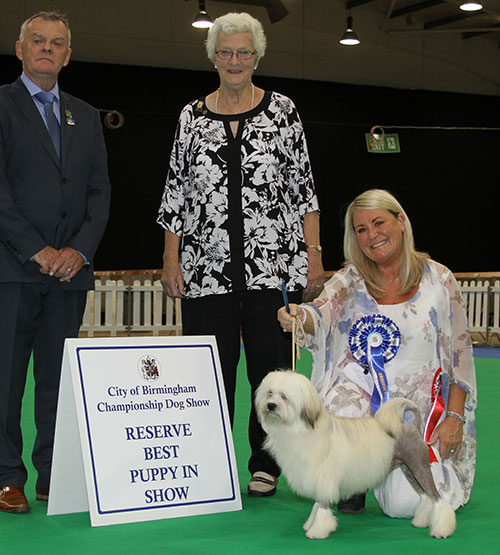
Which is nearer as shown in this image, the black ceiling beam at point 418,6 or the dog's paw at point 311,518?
the dog's paw at point 311,518

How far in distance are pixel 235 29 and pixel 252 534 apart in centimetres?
167

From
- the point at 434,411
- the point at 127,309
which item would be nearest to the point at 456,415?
the point at 434,411

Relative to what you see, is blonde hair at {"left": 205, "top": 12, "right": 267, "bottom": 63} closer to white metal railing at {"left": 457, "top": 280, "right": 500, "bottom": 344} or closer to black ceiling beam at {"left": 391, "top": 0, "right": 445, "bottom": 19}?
white metal railing at {"left": 457, "top": 280, "right": 500, "bottom": 344}

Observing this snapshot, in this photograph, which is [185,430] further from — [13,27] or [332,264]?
[332,264]

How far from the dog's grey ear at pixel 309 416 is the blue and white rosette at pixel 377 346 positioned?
1.68 ft

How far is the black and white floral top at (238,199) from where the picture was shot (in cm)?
280

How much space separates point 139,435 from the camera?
102 inches

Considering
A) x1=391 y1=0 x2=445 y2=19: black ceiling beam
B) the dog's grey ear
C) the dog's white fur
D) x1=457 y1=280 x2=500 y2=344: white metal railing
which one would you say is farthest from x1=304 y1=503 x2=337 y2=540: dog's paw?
x1=391 y1=0 x2=445 y2=19: black ceiling beam

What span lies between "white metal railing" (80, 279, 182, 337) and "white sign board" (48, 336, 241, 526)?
6187 millimetres

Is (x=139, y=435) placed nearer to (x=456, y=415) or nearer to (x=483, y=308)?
(x=456, y=415)

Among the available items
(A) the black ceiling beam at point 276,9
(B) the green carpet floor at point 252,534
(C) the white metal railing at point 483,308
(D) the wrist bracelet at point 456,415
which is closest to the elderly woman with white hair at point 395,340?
(D) the wrist bracelet at point 456,415

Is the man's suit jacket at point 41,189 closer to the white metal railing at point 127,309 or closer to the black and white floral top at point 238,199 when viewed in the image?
the black and white floral top at point 238,199

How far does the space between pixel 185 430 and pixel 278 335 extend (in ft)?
1.55

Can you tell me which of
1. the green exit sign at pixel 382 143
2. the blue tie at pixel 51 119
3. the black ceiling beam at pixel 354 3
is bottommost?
the blue tie at pixel 51 119
